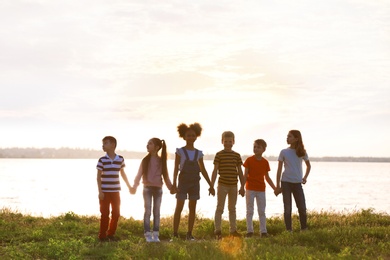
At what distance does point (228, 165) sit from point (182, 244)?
2.69 m

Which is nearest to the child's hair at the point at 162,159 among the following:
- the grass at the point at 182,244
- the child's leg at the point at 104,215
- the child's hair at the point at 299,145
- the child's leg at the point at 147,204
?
the child's leg at the point at 147,204

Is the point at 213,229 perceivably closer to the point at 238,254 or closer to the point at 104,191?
the point at 104,191

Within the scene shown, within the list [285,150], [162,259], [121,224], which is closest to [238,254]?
[162,259]

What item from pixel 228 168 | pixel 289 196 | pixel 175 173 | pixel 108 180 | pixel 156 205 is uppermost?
pixel 228 168

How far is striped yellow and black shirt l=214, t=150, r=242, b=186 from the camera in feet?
42.4

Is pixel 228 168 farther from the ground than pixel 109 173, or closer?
farther from the ground

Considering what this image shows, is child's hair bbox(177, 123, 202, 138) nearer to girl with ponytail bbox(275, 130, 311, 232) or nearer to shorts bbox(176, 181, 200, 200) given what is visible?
shorts bbox(176, 181, 200, 200)

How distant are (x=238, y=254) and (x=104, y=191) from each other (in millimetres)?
4145

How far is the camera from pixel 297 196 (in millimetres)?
13398

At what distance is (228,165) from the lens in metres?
12.9

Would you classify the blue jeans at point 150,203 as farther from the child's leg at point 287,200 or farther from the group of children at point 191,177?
the child's leg at point 287,200

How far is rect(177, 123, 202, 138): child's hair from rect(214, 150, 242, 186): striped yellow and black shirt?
2.89 ft

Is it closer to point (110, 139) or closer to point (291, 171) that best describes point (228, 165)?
point (291, 171)

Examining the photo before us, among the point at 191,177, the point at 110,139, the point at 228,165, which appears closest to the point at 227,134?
the point at 228,165
